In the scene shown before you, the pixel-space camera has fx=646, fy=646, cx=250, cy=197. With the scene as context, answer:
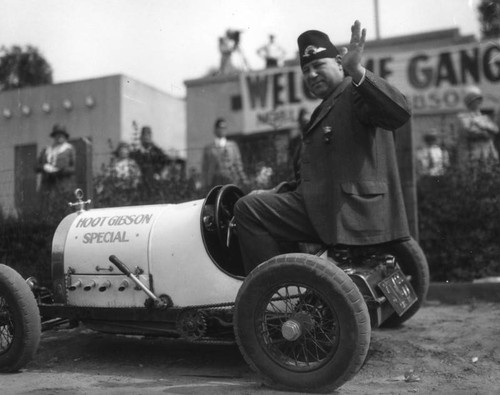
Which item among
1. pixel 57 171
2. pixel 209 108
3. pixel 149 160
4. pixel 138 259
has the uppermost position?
pixel 209 108

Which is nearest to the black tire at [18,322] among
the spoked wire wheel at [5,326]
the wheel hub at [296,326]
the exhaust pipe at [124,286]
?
the spoked wire wheel at [5,326]

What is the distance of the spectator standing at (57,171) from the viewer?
7.02 meters

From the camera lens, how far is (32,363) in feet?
14.7

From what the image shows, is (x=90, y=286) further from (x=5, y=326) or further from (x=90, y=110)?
(x=90, y=110)

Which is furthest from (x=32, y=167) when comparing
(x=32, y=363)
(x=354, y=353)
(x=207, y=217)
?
(x=354, y=353)

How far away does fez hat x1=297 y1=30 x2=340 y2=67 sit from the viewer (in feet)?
13.0

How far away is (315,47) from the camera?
13.0ft

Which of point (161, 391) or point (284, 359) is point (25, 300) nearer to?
point (161, 391)

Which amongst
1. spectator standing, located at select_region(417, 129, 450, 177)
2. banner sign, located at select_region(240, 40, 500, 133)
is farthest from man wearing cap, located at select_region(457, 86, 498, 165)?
banner sign, located at select_region(240, 40, 500, 133)

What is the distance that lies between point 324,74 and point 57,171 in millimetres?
4244

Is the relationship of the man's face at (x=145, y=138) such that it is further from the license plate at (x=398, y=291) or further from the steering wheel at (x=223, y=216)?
the license plate at (x=398, y=291)

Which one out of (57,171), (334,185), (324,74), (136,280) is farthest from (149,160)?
(334,185)

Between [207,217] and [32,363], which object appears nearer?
[207,217]

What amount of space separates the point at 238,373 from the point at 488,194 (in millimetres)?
3441
